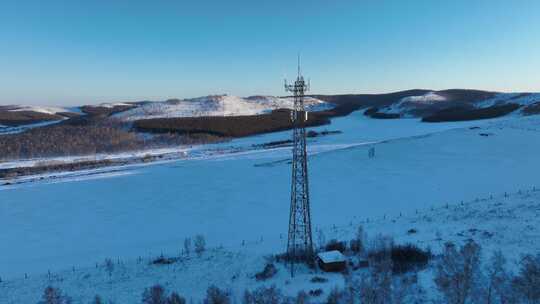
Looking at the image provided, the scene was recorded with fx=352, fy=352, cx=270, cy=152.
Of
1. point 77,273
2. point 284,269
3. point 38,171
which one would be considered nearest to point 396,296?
point 284,269

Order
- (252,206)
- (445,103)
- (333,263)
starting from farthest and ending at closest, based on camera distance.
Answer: (445,103) < (252,206) < (333,263)

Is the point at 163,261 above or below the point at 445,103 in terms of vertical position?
below

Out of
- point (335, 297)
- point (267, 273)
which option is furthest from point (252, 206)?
point (335, 297)

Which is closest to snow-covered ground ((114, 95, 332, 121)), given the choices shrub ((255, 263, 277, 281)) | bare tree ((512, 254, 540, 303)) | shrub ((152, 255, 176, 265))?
shrub ((152, 255, 176, 265))

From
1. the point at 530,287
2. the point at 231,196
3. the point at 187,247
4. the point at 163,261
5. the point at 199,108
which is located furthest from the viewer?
the point at 199,108

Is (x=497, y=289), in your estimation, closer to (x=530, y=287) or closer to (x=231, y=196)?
(x=530, y=287)

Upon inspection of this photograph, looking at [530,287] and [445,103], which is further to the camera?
[445,103]

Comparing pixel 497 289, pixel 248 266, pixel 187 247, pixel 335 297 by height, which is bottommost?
pixel 187 247

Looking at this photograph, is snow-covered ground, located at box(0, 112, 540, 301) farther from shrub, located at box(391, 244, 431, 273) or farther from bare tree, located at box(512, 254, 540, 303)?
bare tree, located at box(512, 254, 540, 303)
